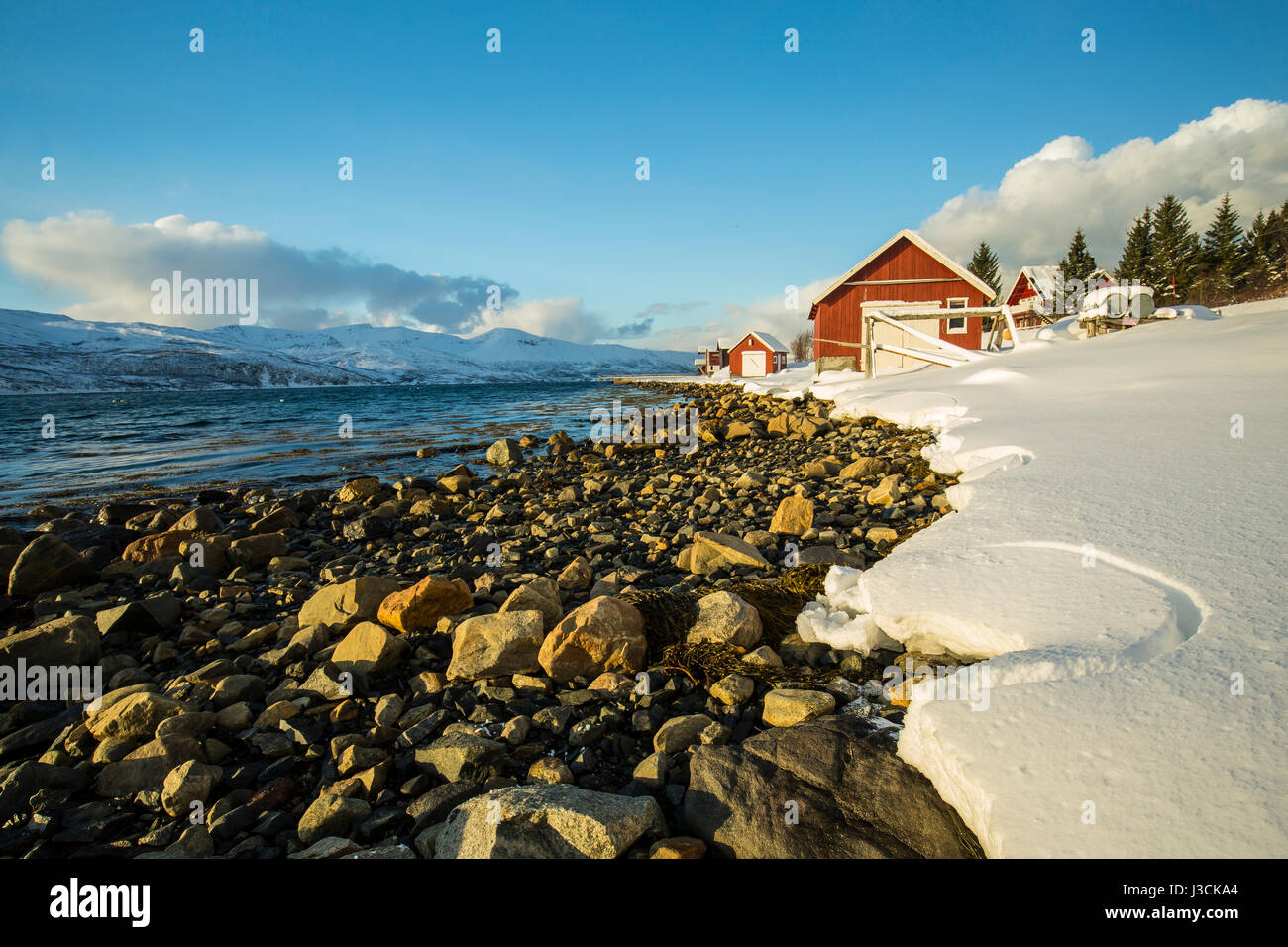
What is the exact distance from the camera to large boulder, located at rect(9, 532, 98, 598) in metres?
6.58

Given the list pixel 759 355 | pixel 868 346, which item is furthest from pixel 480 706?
pixel 759 355

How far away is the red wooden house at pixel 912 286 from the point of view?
2494 cm

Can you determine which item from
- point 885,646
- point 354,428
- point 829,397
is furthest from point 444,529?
point 354,428

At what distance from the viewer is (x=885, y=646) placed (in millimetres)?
3391

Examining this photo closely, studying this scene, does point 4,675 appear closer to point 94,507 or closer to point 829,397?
point 94,507

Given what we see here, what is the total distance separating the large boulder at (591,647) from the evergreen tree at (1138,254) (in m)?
74.3

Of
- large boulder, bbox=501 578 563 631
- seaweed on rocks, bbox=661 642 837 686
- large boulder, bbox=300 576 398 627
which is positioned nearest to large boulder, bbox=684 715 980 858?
seaweed on rocks, bbox=661 642 837 686

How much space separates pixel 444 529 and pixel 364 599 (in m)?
3.89

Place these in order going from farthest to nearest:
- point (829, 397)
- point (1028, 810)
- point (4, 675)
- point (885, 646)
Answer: point (829, 397) < point (4, 675) < point (885, 646) < point (1028, 810)

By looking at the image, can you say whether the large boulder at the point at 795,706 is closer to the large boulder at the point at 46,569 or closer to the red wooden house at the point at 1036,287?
the large boulder at the point at 46,569

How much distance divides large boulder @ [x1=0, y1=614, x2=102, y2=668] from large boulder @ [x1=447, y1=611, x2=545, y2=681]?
11.0 feet

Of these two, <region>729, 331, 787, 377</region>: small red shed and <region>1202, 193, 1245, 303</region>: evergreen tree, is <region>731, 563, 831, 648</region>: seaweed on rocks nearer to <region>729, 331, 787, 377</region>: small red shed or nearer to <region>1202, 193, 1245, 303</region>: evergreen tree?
<region>729, 331, 787, 377</region>: small red shed

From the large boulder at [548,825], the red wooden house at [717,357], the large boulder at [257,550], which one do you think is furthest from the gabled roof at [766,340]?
the large boulder at [548,825]

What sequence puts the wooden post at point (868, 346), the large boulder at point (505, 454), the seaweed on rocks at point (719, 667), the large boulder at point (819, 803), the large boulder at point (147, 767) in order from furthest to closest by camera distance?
the wooden post at point (868, 346)
the large boulder at point (505, 454)
the seaweed on rocks at point (719, 667)
the large boulder at point (147, 767)
the large boulder at point (819, 803)
